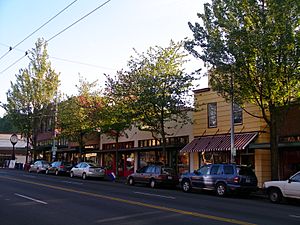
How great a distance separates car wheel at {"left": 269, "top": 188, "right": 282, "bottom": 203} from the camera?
18000 millimetres

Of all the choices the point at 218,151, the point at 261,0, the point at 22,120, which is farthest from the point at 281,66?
the point at 22,120

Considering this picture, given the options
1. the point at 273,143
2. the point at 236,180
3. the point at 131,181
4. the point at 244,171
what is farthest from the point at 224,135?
the point at 236,180

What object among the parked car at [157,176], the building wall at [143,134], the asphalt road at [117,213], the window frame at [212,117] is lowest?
the asphalt road at [117,213]

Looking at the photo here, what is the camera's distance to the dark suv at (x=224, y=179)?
2033cm

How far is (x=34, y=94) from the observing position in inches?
1951

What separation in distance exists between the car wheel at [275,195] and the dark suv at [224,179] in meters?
2.02

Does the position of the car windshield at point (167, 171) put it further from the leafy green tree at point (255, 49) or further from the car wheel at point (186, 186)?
the leafy green tree at point (255, 49)

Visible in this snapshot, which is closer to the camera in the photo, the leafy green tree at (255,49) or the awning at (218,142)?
the leafy green tree at (255,49)

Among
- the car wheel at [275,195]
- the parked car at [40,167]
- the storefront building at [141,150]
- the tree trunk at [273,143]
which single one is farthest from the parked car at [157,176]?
the parked car at [40,167]

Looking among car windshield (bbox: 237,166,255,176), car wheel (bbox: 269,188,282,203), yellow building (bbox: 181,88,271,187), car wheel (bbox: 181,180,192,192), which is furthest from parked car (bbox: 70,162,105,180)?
car wheel (bbox: 269,188,282,203)

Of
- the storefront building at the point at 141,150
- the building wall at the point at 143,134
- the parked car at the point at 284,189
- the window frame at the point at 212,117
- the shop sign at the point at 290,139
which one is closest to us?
the parked car at the point at 284,189

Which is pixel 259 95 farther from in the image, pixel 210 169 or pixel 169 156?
pixel 169 156

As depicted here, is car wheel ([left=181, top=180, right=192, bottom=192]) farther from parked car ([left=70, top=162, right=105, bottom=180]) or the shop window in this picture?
parked car ([left=70, top=162, right=105, bottom=180])

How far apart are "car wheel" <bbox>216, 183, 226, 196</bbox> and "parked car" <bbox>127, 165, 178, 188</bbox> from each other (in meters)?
4.80
